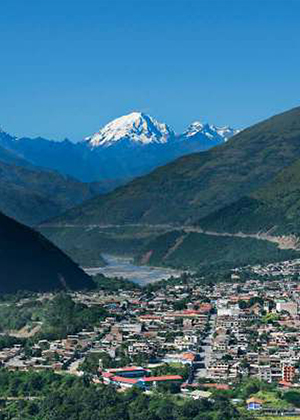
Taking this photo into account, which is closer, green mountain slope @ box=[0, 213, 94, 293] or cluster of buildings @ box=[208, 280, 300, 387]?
cluster of buildings @ box=[208, 280, 300, 387]

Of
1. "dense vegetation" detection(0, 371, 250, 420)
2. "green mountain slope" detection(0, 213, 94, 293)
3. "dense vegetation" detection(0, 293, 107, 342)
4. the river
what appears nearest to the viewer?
"dense vegetation" detection(0, 371, 250, 420)

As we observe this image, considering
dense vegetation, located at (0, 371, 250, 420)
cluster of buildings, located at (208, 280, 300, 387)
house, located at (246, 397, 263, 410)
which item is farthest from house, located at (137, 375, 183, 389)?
house, located at (246, 397, 263, 410)

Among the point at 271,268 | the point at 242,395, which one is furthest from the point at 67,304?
the point at 271,268

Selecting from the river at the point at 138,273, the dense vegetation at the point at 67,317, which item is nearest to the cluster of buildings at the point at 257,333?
the dense vegetation at the point at 67,317

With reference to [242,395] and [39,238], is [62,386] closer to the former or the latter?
[242,395]

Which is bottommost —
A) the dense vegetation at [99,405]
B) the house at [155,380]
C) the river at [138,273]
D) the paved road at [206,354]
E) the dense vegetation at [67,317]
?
the dense vegetation at [99,405]

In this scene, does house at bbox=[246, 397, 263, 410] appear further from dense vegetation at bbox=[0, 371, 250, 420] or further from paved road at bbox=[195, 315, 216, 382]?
paved road at bbox=[195, 315, 216, 382]

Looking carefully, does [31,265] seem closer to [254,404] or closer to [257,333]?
[257,333]

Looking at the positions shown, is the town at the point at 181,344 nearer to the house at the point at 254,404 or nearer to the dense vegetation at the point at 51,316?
the house at the point at 254,404
